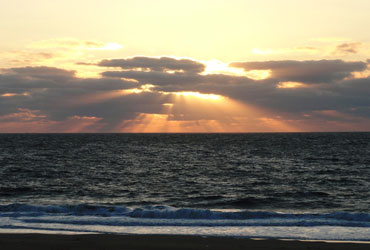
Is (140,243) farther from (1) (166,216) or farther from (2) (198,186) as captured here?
(2) (198,186)

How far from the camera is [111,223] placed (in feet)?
76.2

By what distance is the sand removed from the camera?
55.5 ft

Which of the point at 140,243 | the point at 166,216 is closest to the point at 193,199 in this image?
the point at 166,216

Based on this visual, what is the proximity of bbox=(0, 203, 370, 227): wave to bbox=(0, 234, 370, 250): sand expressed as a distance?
4.43 metres

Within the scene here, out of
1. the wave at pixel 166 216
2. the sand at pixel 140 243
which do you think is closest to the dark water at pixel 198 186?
the wave at pixel 166 216

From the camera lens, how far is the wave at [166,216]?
2341 cm

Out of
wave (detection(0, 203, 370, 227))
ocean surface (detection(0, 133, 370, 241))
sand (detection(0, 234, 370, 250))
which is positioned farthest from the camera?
wave (detection(0, 203, 370, 227))

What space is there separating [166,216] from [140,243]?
8.30 meters

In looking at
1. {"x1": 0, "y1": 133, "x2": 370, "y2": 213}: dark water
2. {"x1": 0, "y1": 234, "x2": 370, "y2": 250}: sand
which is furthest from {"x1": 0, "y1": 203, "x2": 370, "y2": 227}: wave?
{"x1": 0, "y1": 234, "x2": 370, "y2": 250}: sand

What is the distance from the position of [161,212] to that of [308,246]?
11.0m

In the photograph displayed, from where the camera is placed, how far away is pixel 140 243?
17609 millimetres

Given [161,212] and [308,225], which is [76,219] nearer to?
[161,212]

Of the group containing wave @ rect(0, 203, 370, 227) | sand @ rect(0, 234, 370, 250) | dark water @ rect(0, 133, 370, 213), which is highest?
sand @ rect(0, 234, 370, 250)

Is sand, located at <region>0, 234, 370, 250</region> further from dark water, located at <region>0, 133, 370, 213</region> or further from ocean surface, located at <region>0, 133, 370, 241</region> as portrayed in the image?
dark water, located at <region>0, 133, 370, 213</region>
